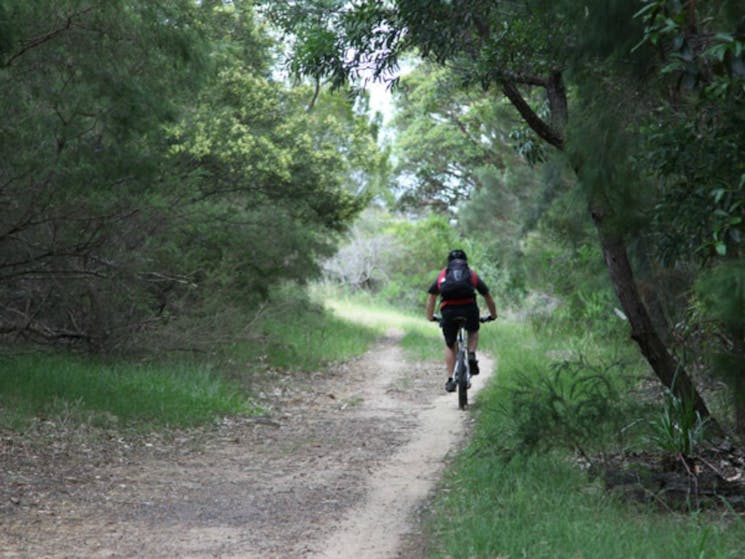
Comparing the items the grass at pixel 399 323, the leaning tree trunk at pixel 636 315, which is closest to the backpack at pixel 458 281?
the leaning tree trunk at pixel 636 315

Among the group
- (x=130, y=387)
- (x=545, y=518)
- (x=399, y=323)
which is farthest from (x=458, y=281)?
(x=399, y=323)

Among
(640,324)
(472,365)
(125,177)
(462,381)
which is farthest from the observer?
(472,365)

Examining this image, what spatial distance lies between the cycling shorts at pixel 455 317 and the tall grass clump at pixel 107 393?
2779 millimetres

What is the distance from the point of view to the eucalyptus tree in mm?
6074

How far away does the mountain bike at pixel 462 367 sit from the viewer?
11.3 meters

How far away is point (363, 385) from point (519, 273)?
37.4ft

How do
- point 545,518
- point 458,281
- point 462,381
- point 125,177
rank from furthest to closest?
1. point 462,381
2. point 458,281
3. point 125,177
4. point 545,518

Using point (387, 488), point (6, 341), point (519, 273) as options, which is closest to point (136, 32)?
point (6, 341)

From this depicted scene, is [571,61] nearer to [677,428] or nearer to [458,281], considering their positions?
[677,428]

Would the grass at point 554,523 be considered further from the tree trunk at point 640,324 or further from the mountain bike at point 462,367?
the mountain bike at point 462,367

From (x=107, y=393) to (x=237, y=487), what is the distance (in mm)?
3344

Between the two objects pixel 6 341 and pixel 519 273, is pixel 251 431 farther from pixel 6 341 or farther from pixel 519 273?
pixel 519 273

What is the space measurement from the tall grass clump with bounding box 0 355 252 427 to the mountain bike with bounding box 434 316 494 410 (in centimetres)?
273

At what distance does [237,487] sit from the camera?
300 inches
